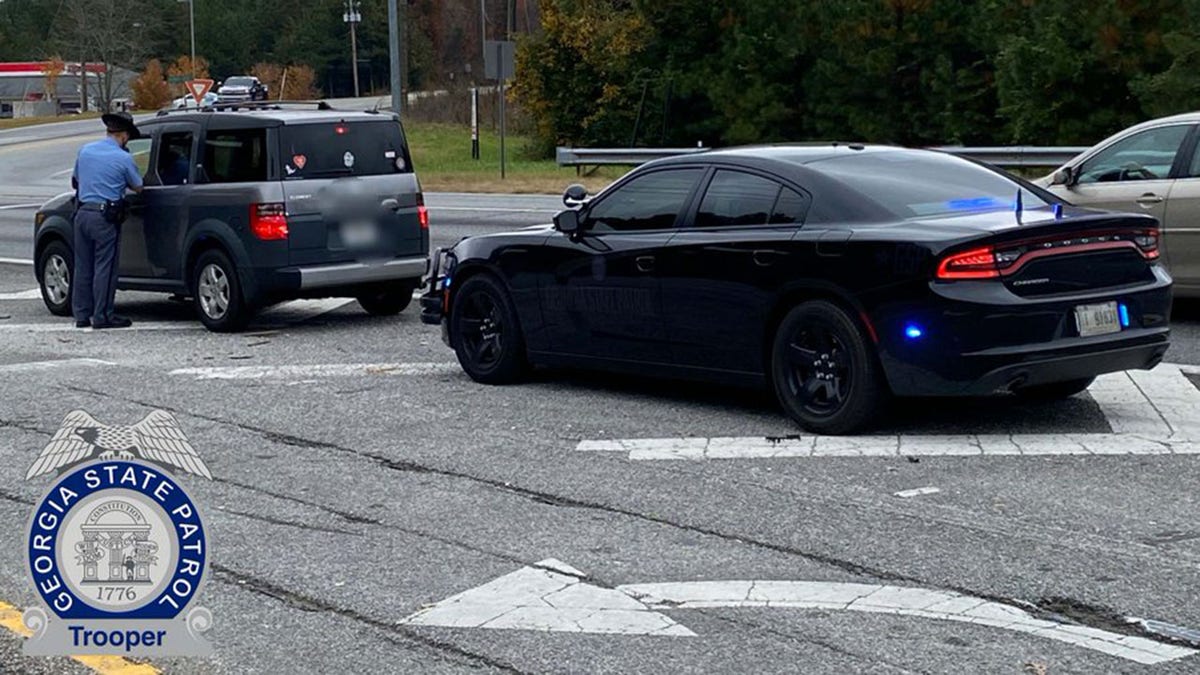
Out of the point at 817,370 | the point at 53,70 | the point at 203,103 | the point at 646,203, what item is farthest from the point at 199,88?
the point at 53,70

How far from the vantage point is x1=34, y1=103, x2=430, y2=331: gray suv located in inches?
532

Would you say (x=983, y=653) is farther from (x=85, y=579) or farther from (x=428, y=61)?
(x=428, y=61)

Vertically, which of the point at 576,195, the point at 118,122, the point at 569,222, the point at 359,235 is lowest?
the point at 359,235

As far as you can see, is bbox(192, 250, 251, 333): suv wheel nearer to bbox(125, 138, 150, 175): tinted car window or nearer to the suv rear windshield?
the suv rear windshield

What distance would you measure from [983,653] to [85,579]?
275cm

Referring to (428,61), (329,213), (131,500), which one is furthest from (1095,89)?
(428,61)

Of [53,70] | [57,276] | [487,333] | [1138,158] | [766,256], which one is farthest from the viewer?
[53,70]

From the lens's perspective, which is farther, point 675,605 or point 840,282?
point 840,282

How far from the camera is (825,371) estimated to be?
350 inches

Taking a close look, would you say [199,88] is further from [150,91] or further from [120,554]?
[150,91]

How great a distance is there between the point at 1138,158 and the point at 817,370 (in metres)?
4.98

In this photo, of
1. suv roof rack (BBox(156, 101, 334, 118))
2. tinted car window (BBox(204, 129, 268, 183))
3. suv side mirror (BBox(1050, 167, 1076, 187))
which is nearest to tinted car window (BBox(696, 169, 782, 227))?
suv side mirror (BBox(1050, 167, 1076, 187))

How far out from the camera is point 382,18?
395 ft

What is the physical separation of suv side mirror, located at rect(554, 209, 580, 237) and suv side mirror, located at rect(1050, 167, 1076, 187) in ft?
14.4
